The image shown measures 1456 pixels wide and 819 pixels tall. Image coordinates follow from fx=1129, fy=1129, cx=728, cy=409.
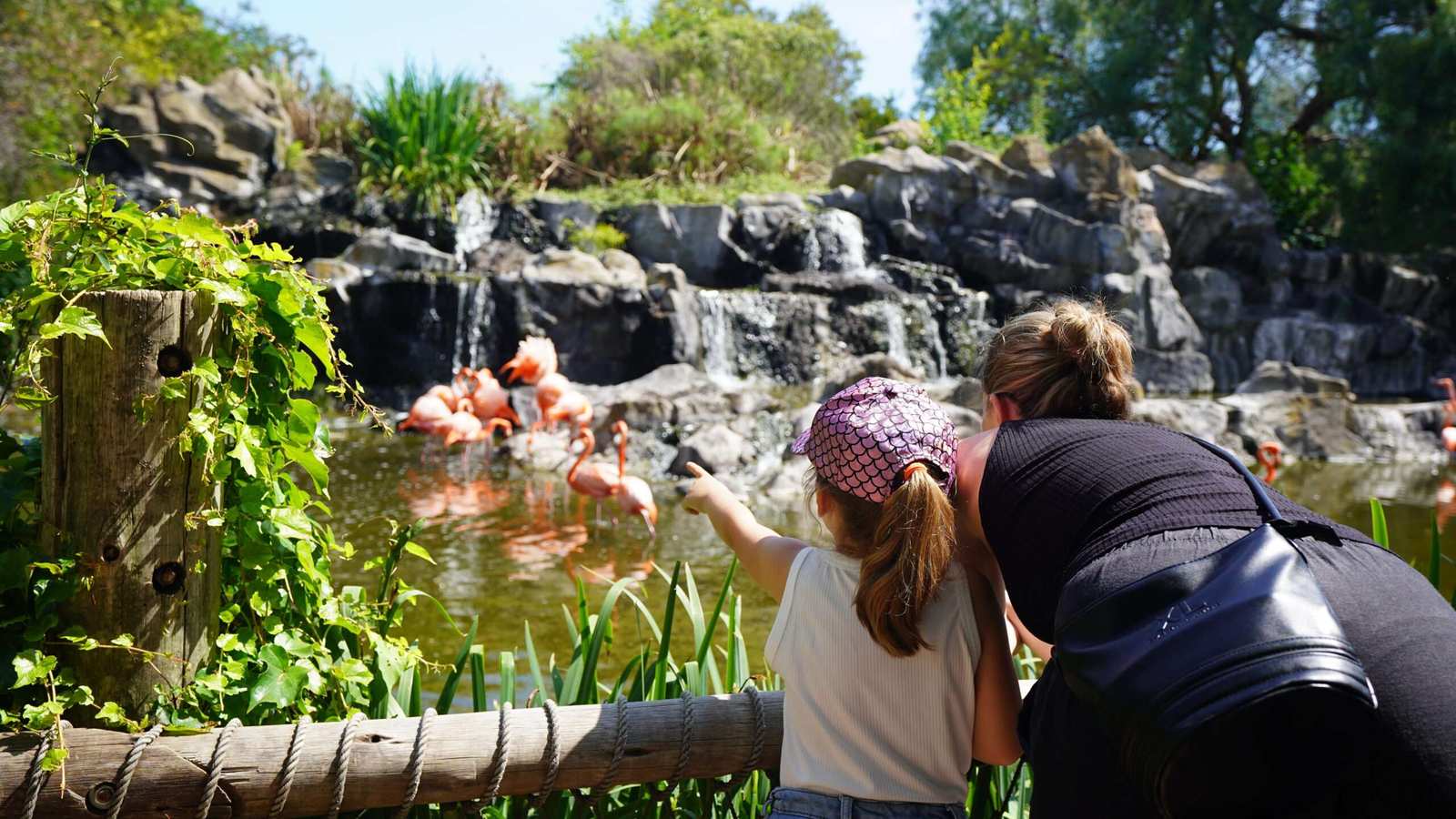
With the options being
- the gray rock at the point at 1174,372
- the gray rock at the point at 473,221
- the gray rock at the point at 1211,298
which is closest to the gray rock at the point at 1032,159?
the gray rock at the point at 1211,298

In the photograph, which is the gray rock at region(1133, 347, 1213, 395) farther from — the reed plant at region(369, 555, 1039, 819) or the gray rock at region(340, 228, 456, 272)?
the reed plant at region(369, 555, 1039, 819)

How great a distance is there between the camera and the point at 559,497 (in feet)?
24.2

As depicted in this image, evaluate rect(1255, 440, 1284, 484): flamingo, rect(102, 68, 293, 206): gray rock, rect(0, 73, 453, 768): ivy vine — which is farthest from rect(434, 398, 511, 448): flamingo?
rect(102, 68, 293, 206): gray rock

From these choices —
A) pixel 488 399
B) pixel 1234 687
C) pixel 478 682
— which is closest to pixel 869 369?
pixel 488 399

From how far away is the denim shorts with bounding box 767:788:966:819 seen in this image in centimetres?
162

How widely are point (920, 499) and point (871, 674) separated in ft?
0.93

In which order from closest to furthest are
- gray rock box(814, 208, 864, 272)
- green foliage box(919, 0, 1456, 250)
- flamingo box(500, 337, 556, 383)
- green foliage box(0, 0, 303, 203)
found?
flamingo box(500, 337, 556, 383), green foliage box(0, 0, 303, 203), gray rock box(814, 208, 864, 272), green foliage box(919, 0, 1456, 250)

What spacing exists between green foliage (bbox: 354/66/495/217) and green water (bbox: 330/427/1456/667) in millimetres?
4858

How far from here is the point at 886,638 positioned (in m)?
1.59

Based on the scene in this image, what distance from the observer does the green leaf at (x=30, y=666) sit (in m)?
1.59

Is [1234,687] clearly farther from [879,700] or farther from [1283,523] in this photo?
[879,700]

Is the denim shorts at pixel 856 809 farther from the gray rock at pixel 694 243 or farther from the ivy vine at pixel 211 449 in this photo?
the gray rock at pixel 694 243

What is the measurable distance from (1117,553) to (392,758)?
3.59 feet

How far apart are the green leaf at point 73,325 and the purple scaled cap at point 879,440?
102 cm
